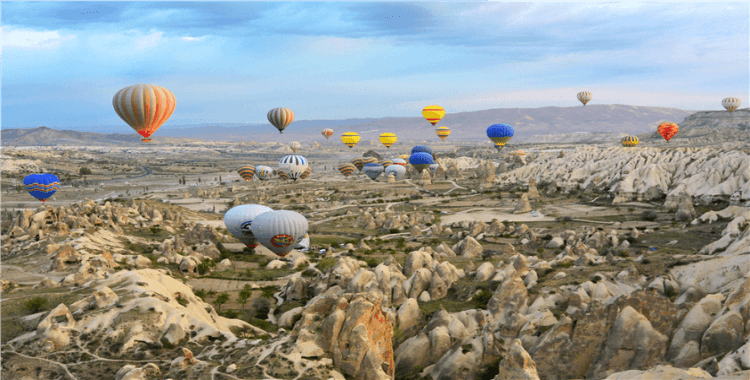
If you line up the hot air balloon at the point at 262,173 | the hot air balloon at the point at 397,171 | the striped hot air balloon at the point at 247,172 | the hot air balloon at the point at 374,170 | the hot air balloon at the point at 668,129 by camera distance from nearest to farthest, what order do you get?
the hot air balloon at the point at 374,170 < the hot air balloon at the point at 397,171 < the hot air balloon at the point at 668,129 < the striped hot air balloon at the point at 247,172 < the hot air balloon at the point at 262,173

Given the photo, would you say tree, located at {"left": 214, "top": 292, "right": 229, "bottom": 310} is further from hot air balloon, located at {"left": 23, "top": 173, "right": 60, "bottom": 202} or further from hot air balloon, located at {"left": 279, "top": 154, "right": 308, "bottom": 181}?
hot air balloon, located at {"left": 279, "top": 154, "right": 308, "bottom": 181}

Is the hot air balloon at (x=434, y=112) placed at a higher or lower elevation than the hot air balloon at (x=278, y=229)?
higher

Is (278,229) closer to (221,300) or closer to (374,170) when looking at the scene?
(221,300)

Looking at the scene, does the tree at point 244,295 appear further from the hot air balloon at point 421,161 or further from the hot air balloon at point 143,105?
the hot air balloon at point 421,161

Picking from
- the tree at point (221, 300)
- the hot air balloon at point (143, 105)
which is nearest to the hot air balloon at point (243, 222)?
the hot air balloon at point (143, 105)

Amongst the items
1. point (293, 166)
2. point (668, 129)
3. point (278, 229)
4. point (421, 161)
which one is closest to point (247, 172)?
point (293, 166)

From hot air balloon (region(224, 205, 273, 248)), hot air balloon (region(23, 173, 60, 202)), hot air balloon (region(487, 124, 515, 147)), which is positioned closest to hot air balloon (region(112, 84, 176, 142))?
hot air balloon (region(224, 205, 273, 248))

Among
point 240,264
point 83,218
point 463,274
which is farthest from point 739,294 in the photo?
point 83,218
